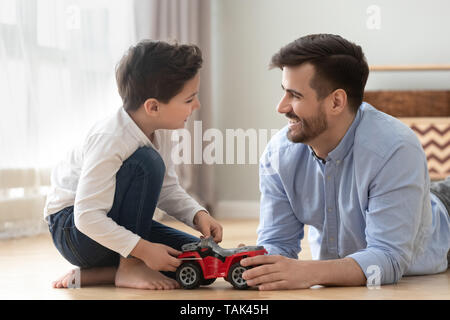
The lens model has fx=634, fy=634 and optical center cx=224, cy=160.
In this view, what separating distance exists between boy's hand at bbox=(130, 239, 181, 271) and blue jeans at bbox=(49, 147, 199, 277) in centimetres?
8

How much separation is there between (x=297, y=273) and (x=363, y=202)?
26 centimetres

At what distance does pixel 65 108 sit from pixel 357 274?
1.87 m

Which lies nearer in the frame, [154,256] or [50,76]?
[154,256]

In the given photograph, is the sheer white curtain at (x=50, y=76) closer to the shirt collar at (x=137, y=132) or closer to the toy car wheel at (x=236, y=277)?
the shirt collar at (x=137, y=132)

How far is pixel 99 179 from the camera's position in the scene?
141 centimetres

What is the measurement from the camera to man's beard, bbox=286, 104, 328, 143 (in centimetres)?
156

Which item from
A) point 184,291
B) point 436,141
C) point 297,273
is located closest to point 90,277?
point 184,291

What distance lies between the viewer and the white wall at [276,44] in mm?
3662

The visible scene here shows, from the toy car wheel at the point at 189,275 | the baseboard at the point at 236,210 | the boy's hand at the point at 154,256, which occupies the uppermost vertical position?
the boy's hand at the point at 154,256

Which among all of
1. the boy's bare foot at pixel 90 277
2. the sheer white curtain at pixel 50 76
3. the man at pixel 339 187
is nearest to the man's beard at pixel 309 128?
the man at pixel 339 187

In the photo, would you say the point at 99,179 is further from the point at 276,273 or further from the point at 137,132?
the point at 276,273

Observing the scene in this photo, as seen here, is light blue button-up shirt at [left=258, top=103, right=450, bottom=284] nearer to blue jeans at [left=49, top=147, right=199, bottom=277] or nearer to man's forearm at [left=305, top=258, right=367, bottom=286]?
man's forearm at [left=305, top=258, right=367, bottom=286]

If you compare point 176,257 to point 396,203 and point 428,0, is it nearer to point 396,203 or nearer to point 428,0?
point 396,203
